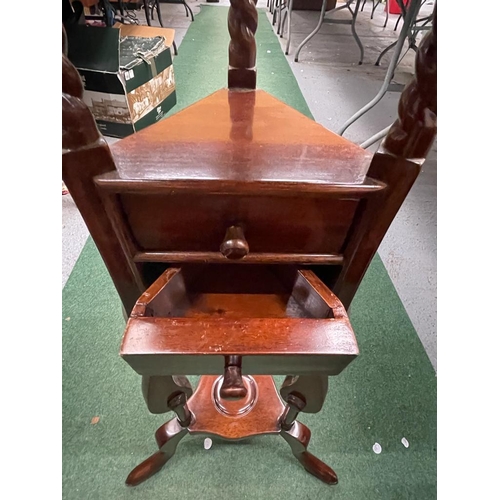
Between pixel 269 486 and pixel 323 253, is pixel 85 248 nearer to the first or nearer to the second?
pixel 269 486

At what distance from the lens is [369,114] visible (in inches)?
87.8

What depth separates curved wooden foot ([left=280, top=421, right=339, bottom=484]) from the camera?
80cm

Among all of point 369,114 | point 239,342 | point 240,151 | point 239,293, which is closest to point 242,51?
point 240,151

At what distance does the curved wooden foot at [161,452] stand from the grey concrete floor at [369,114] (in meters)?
0.64

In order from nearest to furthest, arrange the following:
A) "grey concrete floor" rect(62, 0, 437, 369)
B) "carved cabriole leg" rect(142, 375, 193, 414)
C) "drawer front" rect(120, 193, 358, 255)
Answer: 1. "drawer front" rect(120, 193, 358, 255)
2. "carved cabriole leg" rect(142, 375, 193, 414)
3. "grey concrete floor" rect(62, 0, 437, 369)

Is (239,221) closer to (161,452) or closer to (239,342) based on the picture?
(239,342)

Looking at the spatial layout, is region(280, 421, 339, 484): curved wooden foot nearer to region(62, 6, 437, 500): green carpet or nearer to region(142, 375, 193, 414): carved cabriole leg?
region(62, 6, 437, 500): green carpet

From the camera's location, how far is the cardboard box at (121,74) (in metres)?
1.58

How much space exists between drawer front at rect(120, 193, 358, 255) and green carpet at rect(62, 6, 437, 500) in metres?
0.58

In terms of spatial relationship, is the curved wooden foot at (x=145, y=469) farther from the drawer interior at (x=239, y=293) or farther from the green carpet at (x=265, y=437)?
the drawer interior at (x=239, y=293)

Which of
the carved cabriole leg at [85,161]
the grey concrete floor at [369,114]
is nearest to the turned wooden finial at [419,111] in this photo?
the carved cabriole leg at [85,161]

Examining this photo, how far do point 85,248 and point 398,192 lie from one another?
1.14 m

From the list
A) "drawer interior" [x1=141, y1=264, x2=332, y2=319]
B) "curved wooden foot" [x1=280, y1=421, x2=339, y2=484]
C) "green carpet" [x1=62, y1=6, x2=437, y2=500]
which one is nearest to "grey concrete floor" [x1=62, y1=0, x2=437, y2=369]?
"green carpet" [x1=62, y1=6, x2=437, y2=500]

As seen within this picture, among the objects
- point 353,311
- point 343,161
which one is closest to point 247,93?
point 343,161
